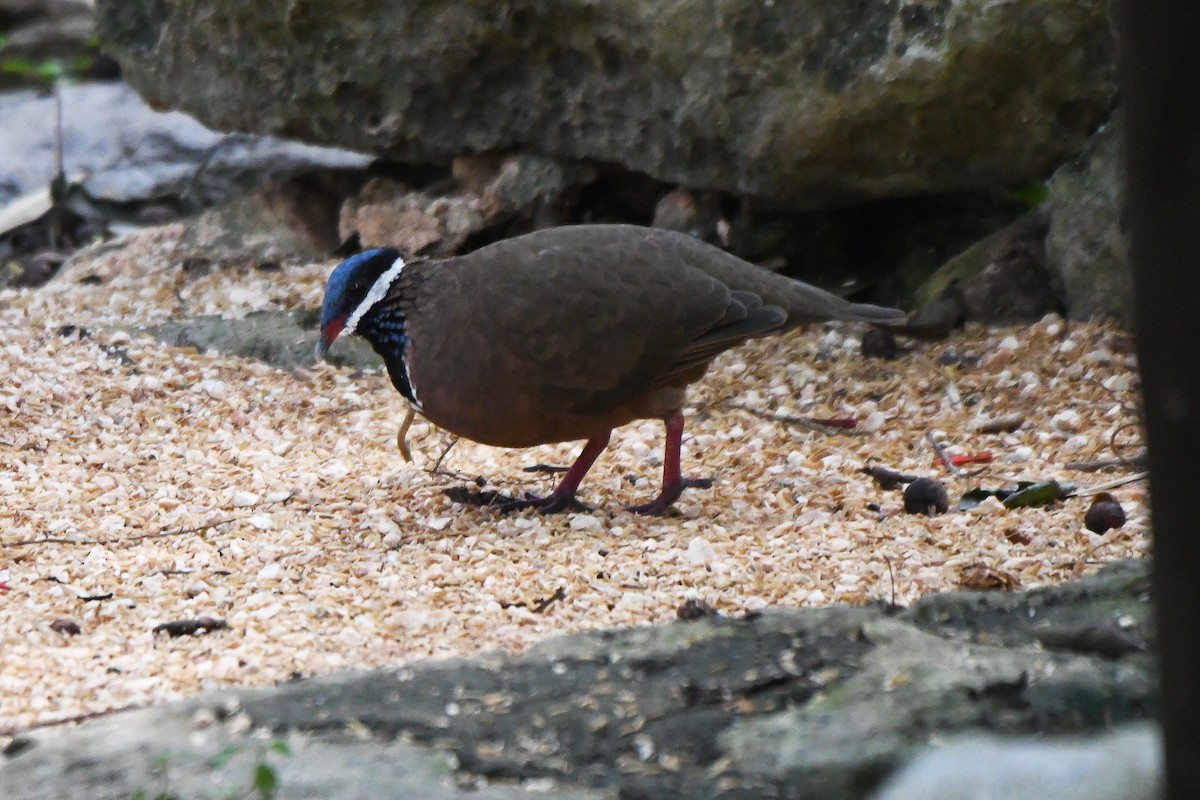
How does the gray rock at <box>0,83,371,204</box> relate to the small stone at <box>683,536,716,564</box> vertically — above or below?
above

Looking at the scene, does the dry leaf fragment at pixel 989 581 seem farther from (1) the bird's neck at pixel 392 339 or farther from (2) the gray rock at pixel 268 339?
(2) the gray rock at pixel 268 339

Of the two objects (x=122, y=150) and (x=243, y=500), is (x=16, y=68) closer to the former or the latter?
(x=122, y=150)

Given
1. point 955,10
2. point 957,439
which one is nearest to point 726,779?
point 957,439

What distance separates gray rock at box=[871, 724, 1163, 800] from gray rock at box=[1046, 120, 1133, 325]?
3.26 meters

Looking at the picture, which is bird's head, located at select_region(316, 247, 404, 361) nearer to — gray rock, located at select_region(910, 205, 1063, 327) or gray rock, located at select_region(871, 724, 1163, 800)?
gray rock, located at select_region(910, 205, 1063, 327)

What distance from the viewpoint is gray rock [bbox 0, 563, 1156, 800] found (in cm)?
232

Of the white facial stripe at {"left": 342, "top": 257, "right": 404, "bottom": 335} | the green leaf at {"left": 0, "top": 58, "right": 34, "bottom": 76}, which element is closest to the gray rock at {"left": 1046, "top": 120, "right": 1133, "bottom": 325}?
the white facial stripe at {"left": 342, "top": 257, "right": 404, "bottom": 335}

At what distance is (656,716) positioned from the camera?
101 inches

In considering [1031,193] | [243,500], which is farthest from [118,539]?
[1031,193]

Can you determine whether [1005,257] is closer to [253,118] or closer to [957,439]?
[957,439]

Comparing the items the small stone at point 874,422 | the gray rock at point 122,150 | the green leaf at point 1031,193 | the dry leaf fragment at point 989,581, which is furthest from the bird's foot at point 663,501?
the gray rock at point 122,150

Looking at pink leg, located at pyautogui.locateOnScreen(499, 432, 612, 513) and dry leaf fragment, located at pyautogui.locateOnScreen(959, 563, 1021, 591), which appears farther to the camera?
pink leg, located at pyautogui.locateOnScreen(499, 432, 612, 513)

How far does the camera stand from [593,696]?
265 cm

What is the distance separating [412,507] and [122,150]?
5703 mm
